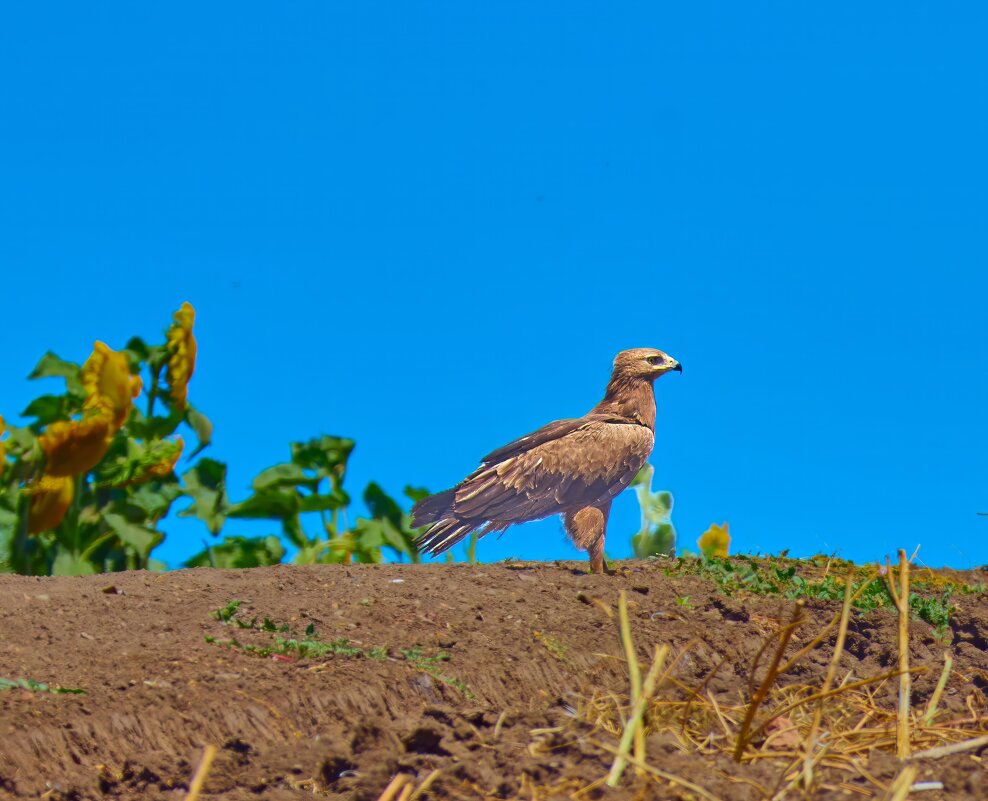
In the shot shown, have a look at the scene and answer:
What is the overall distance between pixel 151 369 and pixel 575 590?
3911 millimetres

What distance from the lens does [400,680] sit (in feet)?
14.7

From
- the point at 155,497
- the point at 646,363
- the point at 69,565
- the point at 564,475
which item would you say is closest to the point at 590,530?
the point at 564,475

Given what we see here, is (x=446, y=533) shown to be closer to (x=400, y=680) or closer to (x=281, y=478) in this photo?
(x=281, y=478)

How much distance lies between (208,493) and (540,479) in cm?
244

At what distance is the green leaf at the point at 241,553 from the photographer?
8.54 meters

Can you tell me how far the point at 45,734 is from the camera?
13.2 feet

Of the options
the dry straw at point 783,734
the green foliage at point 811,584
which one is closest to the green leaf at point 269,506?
the green foliage at point 811,584

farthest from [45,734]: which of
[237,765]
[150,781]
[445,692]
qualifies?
[445,692]

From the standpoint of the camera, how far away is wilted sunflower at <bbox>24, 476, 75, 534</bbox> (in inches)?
292

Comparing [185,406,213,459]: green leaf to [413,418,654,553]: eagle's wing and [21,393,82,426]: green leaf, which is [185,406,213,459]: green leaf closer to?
[21,393,82,426]: green leaf

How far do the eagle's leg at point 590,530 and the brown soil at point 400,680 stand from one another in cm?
23

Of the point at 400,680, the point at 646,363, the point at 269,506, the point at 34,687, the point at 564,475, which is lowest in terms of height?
the point at 34,687

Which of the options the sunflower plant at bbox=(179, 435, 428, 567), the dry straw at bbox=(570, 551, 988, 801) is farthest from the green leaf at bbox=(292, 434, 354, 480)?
the dry straw at bbox=(570, 551, 988, 801)

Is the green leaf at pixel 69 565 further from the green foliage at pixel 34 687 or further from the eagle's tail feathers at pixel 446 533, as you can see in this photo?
the green foliage at pixel 34 687
